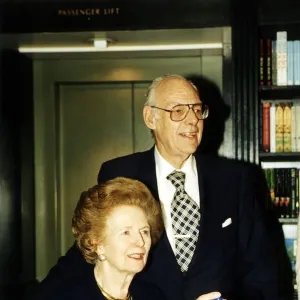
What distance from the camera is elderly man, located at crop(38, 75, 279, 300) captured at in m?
2.19

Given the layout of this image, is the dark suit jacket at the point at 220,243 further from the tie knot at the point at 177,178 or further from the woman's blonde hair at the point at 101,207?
the woman's blonde hair at the point at 101,207

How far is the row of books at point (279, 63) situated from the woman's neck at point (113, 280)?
5.47 ft

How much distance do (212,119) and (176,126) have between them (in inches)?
57.3

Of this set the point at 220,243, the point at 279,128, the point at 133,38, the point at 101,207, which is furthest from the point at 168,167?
the point at 133,38

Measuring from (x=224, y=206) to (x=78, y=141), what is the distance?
6.96 feet

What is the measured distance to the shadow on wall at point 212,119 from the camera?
12.1 ft

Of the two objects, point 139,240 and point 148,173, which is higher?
point 148,173

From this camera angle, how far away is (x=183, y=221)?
226 centimetres

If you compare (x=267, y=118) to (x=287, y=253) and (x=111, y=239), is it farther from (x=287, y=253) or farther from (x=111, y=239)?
(x=111, y=239)

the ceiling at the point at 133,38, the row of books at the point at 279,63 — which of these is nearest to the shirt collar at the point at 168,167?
the row of books at the point at 279,63

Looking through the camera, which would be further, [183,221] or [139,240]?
[183,221]

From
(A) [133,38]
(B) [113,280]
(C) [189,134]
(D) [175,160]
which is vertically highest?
(A) [133,38]

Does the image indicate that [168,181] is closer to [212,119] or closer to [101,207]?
[101,207]

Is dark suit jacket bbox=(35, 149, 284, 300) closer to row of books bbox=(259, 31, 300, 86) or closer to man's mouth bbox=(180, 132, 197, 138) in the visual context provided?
man's mouth bbox=(180, 132, 197, 138)
